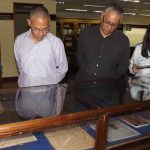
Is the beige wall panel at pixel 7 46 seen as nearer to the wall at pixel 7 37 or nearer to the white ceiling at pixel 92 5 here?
the wall at pixel 7 37

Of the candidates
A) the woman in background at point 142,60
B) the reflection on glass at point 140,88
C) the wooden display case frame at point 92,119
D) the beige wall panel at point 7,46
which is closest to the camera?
the wooden display case frame at point 92,119

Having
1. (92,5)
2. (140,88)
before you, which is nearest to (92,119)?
(140,88)

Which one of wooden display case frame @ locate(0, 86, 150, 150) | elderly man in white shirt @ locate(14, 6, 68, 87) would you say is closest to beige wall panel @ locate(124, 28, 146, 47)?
elderly man in white shirt @ locate(14, 6, 68, 87)

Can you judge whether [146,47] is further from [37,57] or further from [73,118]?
[73,118]

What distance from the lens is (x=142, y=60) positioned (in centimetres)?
246

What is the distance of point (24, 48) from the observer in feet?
6.95

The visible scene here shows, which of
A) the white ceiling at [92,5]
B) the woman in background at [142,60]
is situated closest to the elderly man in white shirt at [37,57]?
the woman in background at [142,60]

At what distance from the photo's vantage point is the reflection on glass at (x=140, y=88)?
170 centimetres

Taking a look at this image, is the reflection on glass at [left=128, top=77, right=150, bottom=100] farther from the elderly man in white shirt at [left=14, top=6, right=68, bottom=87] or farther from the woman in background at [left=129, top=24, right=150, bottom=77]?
the elderly man in white shirt at [left=14, top=6, right=68, bottom=87]

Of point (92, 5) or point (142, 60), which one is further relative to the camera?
point (92, 5)

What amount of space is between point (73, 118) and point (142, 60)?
57.8 inches

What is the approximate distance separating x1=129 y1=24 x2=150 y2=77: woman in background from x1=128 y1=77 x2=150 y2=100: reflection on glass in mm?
133

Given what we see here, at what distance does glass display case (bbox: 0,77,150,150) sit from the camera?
Answer: 1189mm

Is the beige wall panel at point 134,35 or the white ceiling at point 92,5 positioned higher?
the white ceiling at point 92,5
